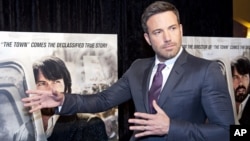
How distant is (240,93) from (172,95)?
1.55 metres

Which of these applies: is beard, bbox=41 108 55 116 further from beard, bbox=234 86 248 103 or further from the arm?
beard, bbox=234 86 248 103

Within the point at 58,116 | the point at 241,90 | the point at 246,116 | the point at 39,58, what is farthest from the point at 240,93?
the point at 39,58

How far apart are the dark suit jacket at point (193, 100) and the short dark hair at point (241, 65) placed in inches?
54.0

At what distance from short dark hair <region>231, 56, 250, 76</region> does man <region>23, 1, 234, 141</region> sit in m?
1.31

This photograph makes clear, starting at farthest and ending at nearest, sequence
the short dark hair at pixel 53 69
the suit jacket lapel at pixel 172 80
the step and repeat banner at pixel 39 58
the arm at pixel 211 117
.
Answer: the short dark hair at pixel 53 69 → the step and repeat banner at pixel 39 58 → the suit jacket lapel at pixel 172 80 → the arm at pixel 211 117

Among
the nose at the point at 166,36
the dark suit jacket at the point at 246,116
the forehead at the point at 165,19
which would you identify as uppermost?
the forehead at the point at 165,19

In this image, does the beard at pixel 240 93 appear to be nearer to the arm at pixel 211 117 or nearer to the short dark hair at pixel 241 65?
the short dark hair at pixel 241 65

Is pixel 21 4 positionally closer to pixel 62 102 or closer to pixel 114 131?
pixel 62 102

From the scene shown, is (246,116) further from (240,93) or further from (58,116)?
(58,116)

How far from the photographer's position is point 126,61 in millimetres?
2793

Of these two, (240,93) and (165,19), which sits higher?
(165,19)

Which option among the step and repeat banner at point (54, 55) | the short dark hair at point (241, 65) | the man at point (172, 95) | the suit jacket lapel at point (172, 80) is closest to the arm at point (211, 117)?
the man at point (172, 95)

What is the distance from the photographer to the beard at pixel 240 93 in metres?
3.04

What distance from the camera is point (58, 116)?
2.57 metres
